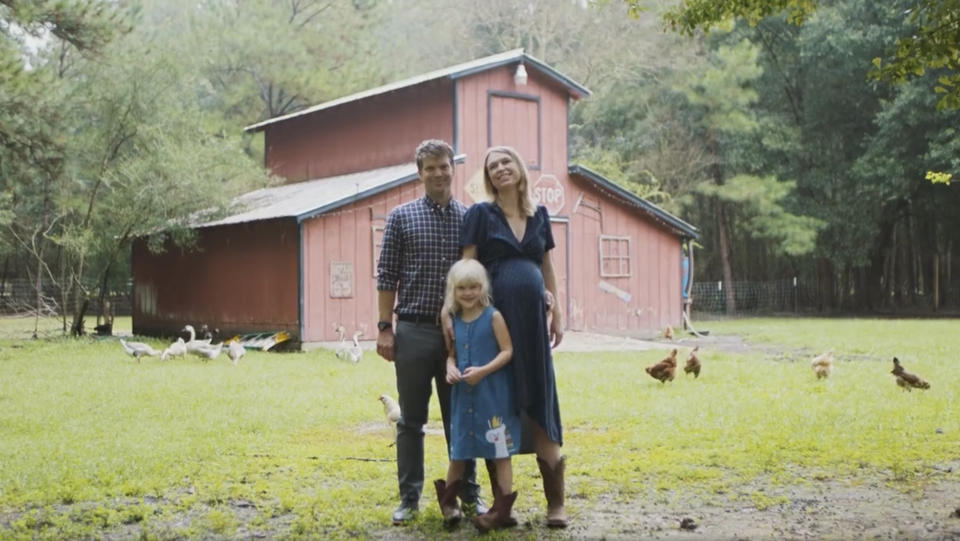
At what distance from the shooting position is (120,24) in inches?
615

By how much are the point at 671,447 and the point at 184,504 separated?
3401mm

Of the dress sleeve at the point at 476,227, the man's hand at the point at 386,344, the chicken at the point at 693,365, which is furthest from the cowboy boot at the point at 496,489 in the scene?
the chicken at the point at 693,365

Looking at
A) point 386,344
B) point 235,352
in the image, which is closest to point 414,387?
point 386,344

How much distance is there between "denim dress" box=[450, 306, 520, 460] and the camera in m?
4.76

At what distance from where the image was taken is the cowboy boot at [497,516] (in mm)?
4699

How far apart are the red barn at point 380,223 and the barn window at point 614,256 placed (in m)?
0.03

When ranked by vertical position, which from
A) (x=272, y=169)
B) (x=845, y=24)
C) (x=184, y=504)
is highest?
(x=845, y=24)

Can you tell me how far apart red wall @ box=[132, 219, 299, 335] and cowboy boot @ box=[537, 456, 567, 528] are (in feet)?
42.1

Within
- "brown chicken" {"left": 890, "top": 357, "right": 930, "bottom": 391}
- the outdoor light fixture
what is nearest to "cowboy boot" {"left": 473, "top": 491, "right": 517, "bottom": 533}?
"brown chicken" {"left": 890, "top": 357, "right": 930, "bottom": 391}

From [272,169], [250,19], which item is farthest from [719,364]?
[250,19]

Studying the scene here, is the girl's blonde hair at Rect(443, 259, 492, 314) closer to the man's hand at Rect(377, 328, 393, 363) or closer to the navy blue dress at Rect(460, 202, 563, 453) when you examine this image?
the navy blue dress at Rect(460, 202, 563, 453)

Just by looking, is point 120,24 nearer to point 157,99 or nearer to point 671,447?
point 157,99

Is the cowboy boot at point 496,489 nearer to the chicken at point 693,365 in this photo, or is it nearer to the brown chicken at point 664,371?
the brown chicken at point 664,371

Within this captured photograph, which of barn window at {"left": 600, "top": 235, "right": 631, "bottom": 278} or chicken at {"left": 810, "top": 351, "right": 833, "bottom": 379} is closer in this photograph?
chicken at {"left": 810, "top": 351, "right": 833, "bottom": 379}
